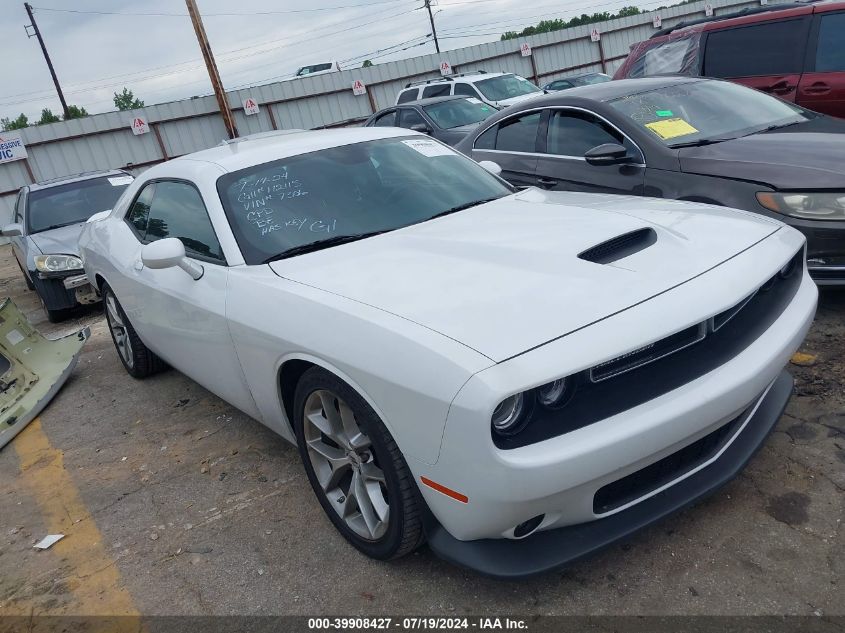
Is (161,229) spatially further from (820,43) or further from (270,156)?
(820,43)

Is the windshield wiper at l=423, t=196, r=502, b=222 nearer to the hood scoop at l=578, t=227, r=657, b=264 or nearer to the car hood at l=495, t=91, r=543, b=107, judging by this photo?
the hood scoop at l=578, t=227, r=657, b=264

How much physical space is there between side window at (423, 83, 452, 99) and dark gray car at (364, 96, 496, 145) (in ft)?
10.0

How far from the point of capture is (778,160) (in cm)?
398

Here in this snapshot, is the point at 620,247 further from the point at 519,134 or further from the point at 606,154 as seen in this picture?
the point at 519,134

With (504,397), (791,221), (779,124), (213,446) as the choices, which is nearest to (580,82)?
(779,124)

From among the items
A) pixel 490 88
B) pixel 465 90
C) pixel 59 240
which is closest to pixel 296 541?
pixel 59 240

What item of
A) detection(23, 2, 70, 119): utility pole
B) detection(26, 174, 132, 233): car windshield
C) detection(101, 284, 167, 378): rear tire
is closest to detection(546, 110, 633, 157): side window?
detection(101, 284, 167, 378): rear tire

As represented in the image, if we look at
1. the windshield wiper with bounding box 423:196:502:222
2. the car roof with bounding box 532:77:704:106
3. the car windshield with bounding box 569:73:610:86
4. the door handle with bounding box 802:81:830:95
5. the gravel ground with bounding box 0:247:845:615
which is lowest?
the car windshield with bounding box 569:73:610:86

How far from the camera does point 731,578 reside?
2221mm

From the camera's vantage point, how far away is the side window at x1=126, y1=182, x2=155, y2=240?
4242 mm

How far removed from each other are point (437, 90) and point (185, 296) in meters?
12.9

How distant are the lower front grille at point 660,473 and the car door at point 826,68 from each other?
4.84 metres

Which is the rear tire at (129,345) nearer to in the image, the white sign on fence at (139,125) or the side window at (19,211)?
the side window at (19,211)

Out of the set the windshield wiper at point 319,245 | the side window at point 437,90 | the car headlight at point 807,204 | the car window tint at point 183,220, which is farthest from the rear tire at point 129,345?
the side window at point 437,90
